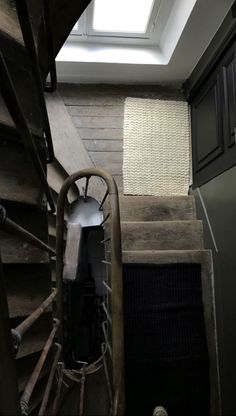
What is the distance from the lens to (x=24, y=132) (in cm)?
91

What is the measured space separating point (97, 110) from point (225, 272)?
67.2 inches

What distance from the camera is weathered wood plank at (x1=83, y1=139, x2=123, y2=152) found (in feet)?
9.97

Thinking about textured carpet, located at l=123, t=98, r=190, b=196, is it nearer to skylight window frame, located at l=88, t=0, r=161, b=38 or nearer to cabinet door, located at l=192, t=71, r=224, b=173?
cabinet door, located at l=192, t=71, r=224, b=173

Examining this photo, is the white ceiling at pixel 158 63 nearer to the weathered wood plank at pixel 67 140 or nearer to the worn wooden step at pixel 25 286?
the weathered wood plank at pixel 67 140

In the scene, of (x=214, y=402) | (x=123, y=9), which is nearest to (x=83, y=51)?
(x=123, y=9)

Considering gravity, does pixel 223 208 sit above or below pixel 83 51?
below

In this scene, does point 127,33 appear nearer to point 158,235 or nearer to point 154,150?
point 154,150

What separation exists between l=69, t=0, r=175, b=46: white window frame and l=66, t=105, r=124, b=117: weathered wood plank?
52 cm

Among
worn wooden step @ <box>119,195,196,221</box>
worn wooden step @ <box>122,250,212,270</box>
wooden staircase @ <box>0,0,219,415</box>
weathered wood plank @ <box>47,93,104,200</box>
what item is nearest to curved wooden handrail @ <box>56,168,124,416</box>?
wooden staircase @ <box>0,0,219,415</box>

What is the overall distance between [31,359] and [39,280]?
0.98 feet

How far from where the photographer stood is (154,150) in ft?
9.91

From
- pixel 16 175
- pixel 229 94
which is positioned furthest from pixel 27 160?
pixel 229 94

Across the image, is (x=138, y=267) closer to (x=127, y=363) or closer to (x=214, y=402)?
(x=127, y=363)

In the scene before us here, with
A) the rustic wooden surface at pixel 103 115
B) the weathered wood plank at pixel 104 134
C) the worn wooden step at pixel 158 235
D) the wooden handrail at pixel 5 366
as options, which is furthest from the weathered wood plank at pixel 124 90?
the wooden handrail at pixel 5 366
